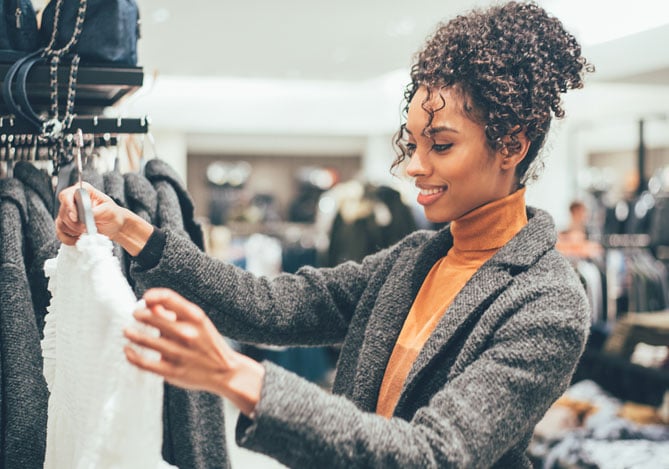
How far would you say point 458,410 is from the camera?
2.96 ft

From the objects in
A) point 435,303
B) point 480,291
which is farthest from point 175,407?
point 480,291

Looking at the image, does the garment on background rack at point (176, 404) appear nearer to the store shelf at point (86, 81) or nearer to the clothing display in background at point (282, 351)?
the store shelf at point (86, 81)

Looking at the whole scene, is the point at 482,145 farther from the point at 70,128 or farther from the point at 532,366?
the point at 70,128

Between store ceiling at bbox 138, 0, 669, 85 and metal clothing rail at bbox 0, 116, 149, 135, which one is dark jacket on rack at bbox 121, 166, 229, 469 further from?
store ceiling at bbox 138, 0, 669, 85

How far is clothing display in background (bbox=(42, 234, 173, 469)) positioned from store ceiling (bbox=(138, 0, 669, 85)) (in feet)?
10.5

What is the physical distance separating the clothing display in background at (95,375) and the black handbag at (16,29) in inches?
17.7

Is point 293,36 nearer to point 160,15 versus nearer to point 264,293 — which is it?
point 160,15

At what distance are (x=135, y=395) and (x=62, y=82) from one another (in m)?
0.74

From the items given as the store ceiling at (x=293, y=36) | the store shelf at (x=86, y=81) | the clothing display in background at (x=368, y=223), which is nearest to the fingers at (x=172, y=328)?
the store shelf at (x=86, y=81)

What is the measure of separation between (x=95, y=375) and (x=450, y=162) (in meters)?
0.63

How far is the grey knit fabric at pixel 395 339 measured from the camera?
83cm

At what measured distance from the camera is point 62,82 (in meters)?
1.31

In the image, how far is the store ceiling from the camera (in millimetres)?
4324

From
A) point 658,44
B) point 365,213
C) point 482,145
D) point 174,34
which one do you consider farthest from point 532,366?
point 174,34
